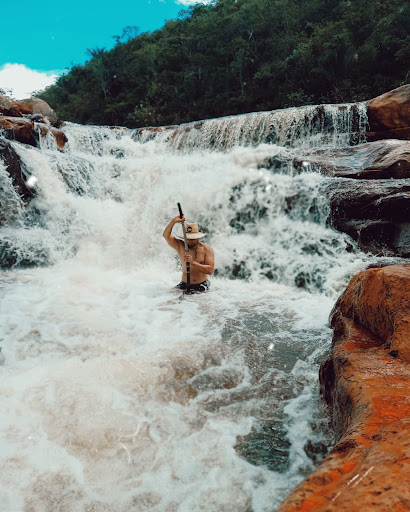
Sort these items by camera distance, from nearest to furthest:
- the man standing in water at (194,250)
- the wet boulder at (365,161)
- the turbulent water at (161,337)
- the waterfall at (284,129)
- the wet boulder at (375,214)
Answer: the turbulent water at (161,337)
the man standing in water at (194,250)
the wet boulder at (375,214)
the wet boulder at (365,161)
the waterfall at (284,129)

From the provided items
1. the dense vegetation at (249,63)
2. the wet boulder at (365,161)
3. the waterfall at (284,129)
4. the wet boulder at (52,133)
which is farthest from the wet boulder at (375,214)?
the dense vegetation at (249,63)

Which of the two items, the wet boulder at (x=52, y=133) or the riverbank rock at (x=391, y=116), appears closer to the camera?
the riverbank rock at (x=391, y=116)

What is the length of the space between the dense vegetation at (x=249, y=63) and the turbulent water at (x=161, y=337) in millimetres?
14246

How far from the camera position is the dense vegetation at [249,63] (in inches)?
732

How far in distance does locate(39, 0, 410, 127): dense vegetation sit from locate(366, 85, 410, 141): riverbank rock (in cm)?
807

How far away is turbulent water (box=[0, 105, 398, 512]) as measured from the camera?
1834 mm

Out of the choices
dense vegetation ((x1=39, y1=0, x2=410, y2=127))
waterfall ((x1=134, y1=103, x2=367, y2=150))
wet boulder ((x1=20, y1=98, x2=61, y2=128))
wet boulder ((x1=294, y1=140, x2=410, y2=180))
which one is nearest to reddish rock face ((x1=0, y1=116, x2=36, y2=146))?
wet boulder ((x1=20, y1=98, x2=61, y2=128))

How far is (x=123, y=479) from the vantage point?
1.81 metres

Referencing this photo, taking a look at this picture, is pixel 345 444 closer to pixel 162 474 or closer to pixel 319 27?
pixel 162 474

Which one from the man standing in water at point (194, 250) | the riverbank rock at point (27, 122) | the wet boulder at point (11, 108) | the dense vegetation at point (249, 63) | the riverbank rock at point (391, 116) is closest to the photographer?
the man standing in water at point (194, 250)

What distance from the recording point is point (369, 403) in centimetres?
142

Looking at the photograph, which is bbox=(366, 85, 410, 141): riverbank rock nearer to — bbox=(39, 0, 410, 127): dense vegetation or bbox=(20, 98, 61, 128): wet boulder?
bbox=(39, 0, 410, 127): dense vegetation

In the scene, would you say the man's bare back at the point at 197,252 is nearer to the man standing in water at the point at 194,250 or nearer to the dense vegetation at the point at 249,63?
the man standing in water at the point at 194,250

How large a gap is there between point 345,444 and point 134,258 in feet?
20.6
